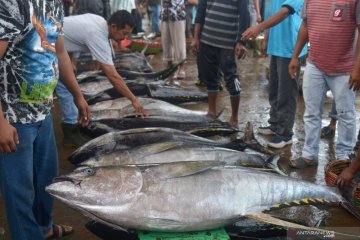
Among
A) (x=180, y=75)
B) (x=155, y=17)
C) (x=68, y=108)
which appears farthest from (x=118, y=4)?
(x=68, y=108)

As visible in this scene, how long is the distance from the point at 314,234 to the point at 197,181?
2.61 feet

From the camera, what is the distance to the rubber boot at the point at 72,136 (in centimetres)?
471

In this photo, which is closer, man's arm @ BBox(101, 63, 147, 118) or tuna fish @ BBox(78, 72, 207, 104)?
man's arm @ BBox(101, 63, 147, 118)

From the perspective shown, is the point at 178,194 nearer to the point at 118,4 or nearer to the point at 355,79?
the point at 355,79

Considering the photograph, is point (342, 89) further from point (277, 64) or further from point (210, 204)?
point (210, 204)

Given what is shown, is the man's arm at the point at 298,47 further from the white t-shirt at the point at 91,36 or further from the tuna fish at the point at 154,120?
the white t-shirt at the point at 91,36

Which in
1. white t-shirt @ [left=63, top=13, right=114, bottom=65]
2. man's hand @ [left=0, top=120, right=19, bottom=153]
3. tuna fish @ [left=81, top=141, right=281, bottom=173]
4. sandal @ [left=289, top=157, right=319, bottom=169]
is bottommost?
sandal @ [left=289, top=157, right=319, bottom=169]

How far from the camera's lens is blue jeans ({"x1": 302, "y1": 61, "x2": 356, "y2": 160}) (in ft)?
12.8

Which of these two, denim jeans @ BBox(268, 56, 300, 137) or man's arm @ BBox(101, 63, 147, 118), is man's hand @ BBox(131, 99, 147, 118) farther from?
denim jeans @ BBox(268, 56, 300, 137)

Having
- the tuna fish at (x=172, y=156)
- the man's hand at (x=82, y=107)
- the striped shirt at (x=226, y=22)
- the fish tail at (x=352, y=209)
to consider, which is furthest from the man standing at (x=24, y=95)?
the striped shirt at (x=226, y=22)

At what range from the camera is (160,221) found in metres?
2.47

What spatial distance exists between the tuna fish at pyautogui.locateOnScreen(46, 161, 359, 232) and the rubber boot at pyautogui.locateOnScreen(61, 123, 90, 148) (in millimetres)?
2236

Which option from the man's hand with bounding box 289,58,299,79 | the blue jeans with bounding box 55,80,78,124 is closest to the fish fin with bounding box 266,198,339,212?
the man's hand with bounding box 289,58,299,79

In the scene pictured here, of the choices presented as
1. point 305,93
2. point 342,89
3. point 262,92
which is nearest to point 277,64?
point 305,93
